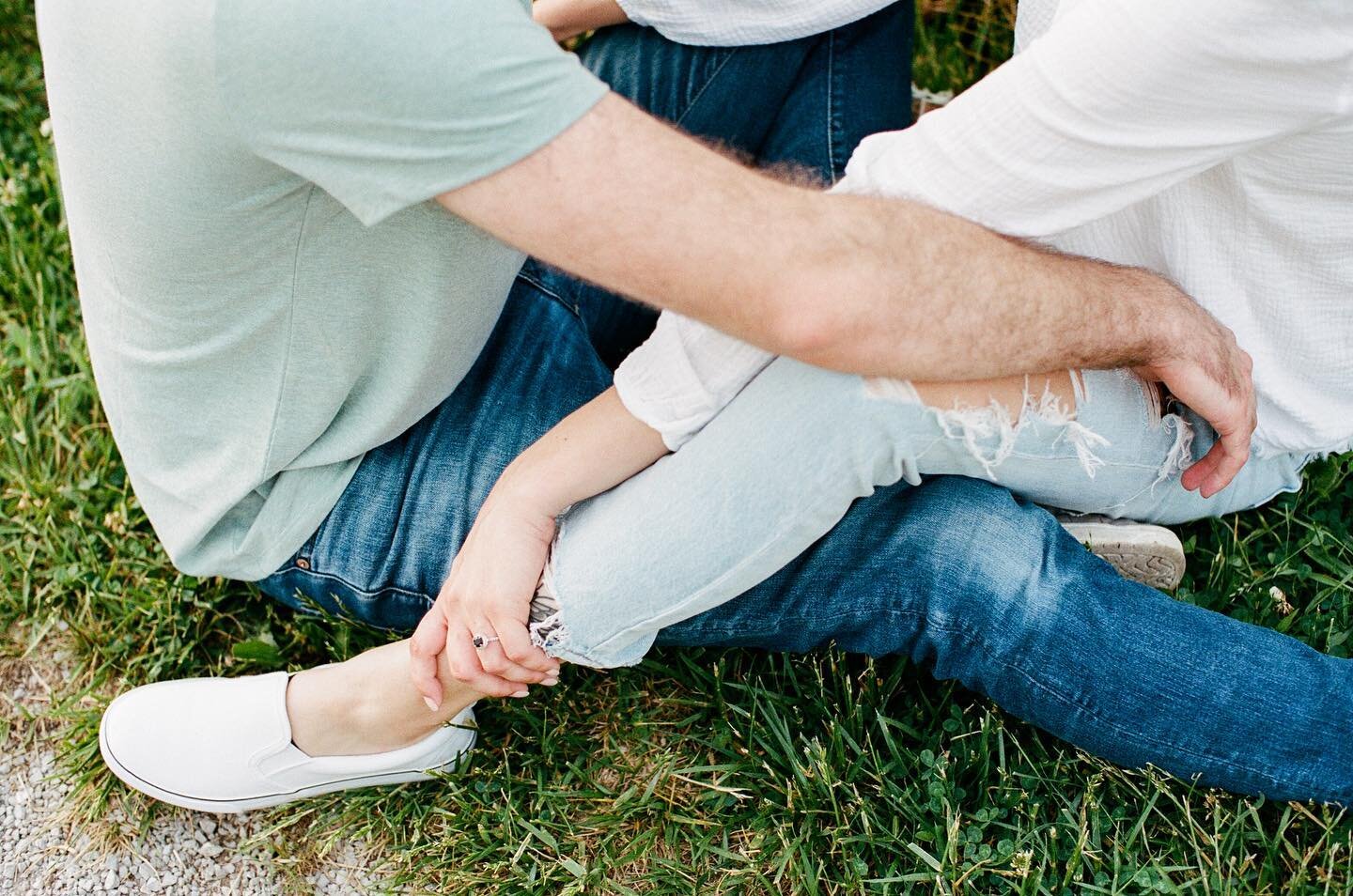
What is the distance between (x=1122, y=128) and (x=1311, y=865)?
3.77 ft

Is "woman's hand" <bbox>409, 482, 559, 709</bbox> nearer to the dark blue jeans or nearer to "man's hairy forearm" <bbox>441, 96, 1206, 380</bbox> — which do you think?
the dark blue jeans

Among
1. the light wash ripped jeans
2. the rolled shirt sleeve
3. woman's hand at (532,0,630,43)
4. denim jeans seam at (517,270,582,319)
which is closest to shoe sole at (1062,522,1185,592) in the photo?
the light wash ripped jeans

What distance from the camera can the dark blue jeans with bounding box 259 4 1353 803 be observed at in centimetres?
166

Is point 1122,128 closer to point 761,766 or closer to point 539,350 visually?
point 539,350

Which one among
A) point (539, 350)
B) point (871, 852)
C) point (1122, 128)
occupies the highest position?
point (1122, 128)

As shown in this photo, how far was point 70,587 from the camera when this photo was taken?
2287 millimetres

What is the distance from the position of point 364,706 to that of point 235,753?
25cm

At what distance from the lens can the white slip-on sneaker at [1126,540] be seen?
1888 mm

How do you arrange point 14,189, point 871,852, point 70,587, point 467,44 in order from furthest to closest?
point 14,189, point 70,587, point 871,852, point 467,44

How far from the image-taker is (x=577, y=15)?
224cm

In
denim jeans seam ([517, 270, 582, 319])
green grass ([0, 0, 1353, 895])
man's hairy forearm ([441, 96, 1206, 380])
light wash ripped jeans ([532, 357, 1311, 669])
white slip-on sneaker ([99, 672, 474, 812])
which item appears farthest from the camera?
denim jeans seam ([517, 270, 582, 319])

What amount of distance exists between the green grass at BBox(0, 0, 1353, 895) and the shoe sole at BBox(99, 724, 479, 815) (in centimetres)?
4

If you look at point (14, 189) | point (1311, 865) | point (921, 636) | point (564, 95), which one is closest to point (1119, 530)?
point (921, 636)

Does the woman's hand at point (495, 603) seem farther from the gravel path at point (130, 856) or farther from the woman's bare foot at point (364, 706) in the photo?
the gravel path at point (130, 856)
